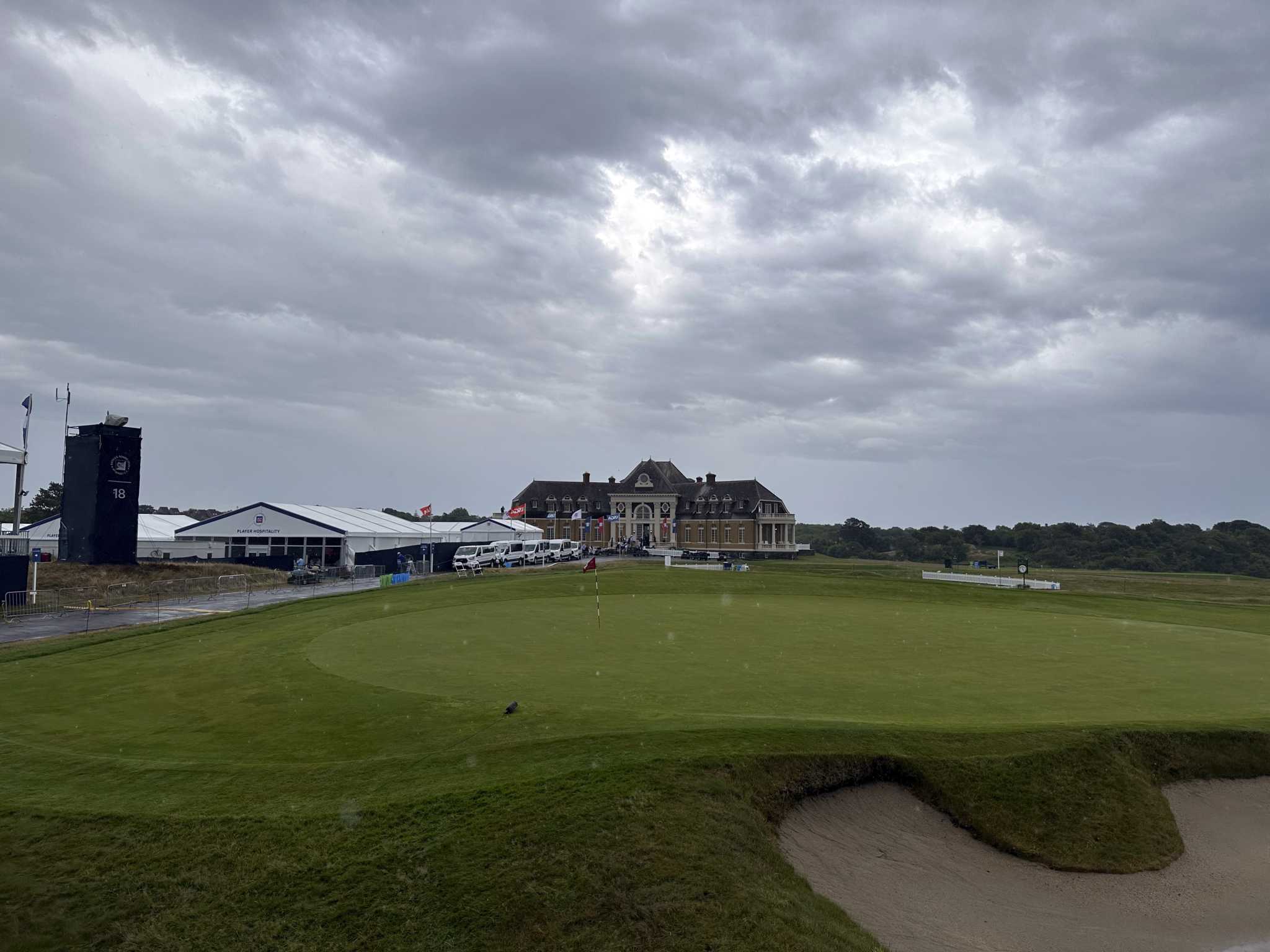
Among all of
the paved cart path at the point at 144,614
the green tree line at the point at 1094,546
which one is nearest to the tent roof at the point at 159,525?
the paved cart path at the point at 144,614

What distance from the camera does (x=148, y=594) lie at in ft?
169

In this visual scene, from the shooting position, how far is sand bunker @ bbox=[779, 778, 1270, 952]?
1007cm

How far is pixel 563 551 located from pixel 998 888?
7628 centimetres

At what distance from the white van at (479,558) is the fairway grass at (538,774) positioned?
47.9 meters

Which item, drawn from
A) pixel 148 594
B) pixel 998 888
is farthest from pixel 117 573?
pixel 998 888

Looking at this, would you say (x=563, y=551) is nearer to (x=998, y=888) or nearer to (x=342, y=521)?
(x=342, y=521)

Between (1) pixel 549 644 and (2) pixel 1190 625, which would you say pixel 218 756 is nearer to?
(1) pixel 549 644

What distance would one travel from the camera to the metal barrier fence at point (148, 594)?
43.3 m

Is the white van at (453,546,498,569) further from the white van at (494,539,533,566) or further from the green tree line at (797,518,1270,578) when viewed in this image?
the green tree line at (797,518,1270,578)

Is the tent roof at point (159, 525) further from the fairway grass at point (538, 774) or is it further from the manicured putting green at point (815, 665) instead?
the fairway grass at point (538, 774)

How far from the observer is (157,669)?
21.9 meters

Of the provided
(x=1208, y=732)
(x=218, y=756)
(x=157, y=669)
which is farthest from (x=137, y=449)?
(x=1208, y=732)

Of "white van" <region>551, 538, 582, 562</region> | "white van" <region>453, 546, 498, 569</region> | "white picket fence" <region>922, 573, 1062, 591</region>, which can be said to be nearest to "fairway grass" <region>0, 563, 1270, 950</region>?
"white picket fence" <region>922, 573, 1062, 591</region>

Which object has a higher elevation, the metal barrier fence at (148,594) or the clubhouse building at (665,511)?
the clubhouse building at (665,511)
